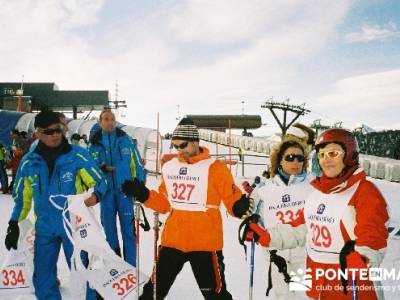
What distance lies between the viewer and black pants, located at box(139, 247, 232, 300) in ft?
10.4

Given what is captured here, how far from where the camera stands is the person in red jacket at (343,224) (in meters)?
2.13

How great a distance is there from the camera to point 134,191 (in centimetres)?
344

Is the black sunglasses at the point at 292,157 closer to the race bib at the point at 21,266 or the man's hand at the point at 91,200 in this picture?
the man's hand at the point at 91,200

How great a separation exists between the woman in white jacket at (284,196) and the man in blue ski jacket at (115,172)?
1.87 metres

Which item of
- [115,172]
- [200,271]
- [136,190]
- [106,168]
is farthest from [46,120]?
[200,271]

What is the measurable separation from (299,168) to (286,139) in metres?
0.29

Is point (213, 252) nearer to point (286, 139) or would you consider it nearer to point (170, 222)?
point (170, 222)

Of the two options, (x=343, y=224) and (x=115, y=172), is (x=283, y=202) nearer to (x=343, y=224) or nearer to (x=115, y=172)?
(x=343, y=224)

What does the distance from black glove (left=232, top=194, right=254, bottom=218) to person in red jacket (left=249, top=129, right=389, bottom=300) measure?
65cm

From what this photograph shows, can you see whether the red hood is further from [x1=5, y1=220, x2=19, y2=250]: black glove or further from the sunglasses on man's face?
[x1=5, y1=220, x2=19, y2=250]: black glove

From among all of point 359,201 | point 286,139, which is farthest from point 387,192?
point 359,201

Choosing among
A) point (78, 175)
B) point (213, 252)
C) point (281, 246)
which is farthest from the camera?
point (78, 175)

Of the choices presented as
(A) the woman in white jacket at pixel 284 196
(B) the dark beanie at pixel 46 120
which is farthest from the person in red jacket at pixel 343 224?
(B) the dark beanie at pixel 46 120

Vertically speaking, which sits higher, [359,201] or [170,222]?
[359,201]
